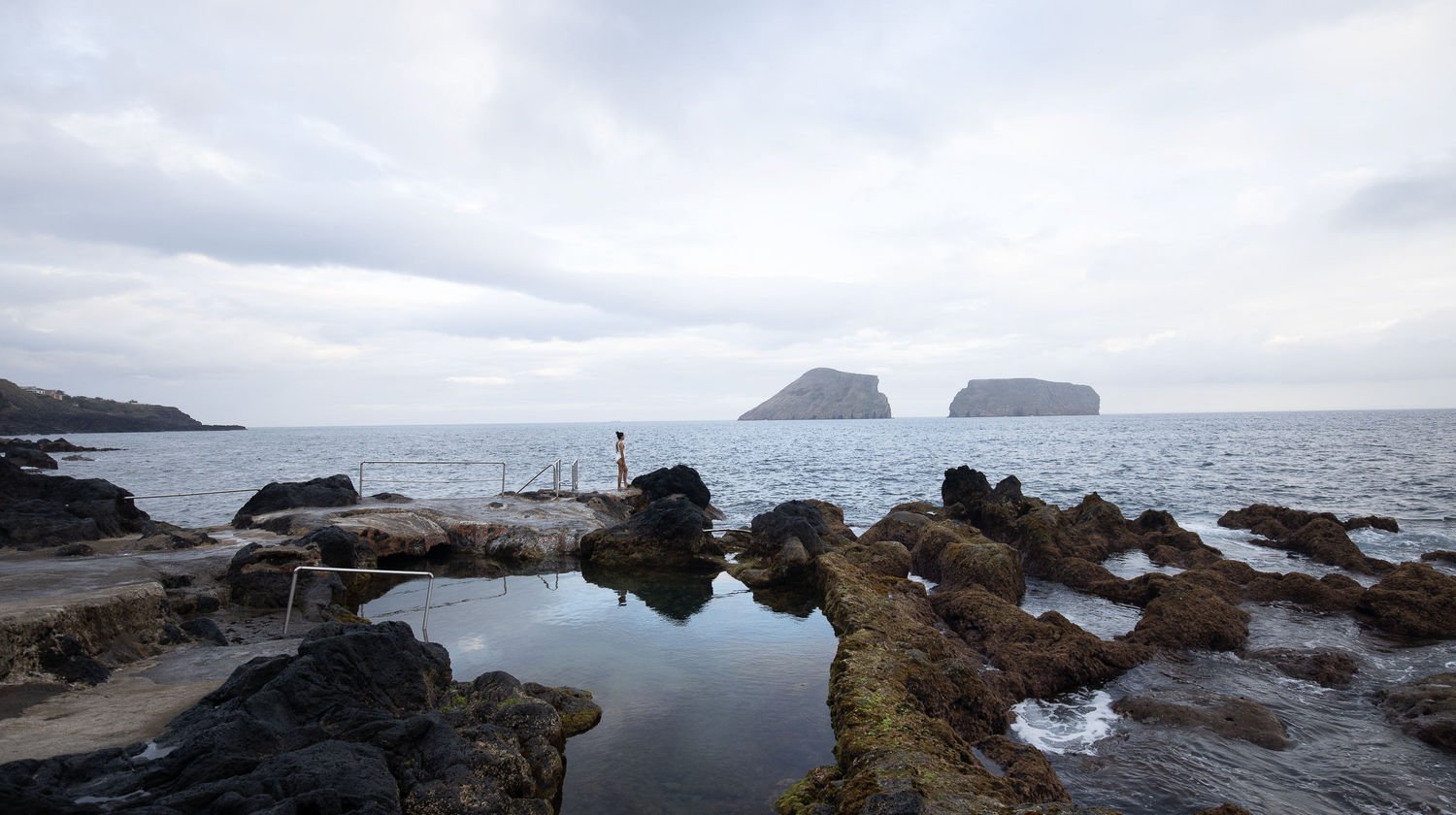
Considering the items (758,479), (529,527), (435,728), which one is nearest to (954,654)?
(435,728)

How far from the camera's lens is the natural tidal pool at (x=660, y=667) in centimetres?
610

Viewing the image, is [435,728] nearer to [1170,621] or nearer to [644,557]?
[644,557]

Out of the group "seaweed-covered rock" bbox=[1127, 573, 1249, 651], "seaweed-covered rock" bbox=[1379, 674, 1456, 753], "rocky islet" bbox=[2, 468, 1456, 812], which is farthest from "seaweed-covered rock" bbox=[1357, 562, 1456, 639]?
"seaweed-covered rock" bbox=[1379, 674, 1456, 753]

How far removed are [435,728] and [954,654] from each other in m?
6.71

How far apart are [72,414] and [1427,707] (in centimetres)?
18153

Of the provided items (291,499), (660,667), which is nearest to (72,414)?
(291,499)

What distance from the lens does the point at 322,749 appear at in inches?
183

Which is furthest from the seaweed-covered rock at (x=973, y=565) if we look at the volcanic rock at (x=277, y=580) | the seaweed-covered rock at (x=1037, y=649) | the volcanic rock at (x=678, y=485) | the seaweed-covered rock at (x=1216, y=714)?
the volcanic rock at (x=277, y=580)

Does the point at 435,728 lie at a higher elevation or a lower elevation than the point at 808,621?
higher

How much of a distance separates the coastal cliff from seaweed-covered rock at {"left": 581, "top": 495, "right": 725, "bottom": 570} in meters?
135

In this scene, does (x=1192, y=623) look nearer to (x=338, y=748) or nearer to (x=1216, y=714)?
(x=1216, y=714)

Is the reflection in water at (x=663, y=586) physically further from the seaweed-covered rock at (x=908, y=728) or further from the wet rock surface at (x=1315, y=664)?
the wet rock surface at (x=1315, y=664)

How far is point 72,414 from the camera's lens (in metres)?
125

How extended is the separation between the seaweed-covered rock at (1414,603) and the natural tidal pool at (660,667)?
1008 cm
